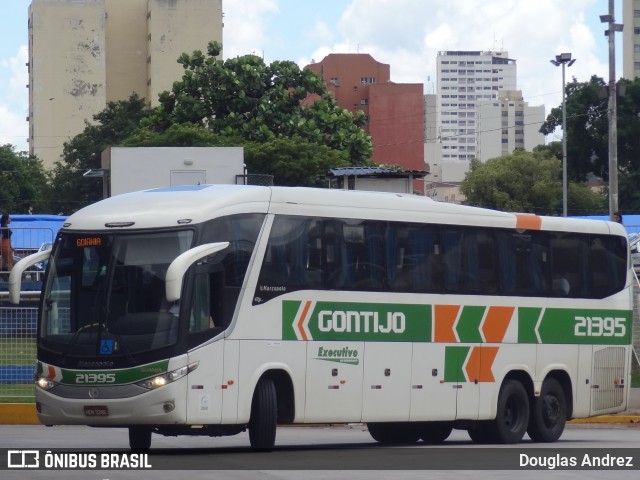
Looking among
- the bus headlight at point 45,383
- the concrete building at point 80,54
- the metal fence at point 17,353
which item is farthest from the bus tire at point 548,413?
the concrete building at point 80,54

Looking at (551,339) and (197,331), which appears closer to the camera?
(197,331)

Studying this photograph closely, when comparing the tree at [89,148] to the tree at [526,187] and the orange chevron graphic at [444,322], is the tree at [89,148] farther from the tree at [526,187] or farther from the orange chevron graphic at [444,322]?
the orange chevron graphic at [444,322]

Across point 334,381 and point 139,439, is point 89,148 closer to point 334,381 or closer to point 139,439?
point 334,381

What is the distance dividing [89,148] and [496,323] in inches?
3204

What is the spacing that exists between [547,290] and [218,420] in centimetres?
690

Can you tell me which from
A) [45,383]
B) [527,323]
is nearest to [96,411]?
[45,383]

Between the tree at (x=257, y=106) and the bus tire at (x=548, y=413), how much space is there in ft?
156

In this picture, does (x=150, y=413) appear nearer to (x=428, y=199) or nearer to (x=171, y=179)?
(x=428, y=199)

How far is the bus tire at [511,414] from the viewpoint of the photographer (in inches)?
764

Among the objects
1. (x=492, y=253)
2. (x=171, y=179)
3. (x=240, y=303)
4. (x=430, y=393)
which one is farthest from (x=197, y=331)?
(x=171, y=179)

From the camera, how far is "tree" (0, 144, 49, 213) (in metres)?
109

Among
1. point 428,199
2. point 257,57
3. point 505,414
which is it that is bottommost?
point 505,414

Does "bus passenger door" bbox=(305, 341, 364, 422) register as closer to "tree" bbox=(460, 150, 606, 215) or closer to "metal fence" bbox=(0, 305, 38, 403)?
"metal fence" bbox=(0, 305, 38, 403)

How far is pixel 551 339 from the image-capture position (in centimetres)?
2023
